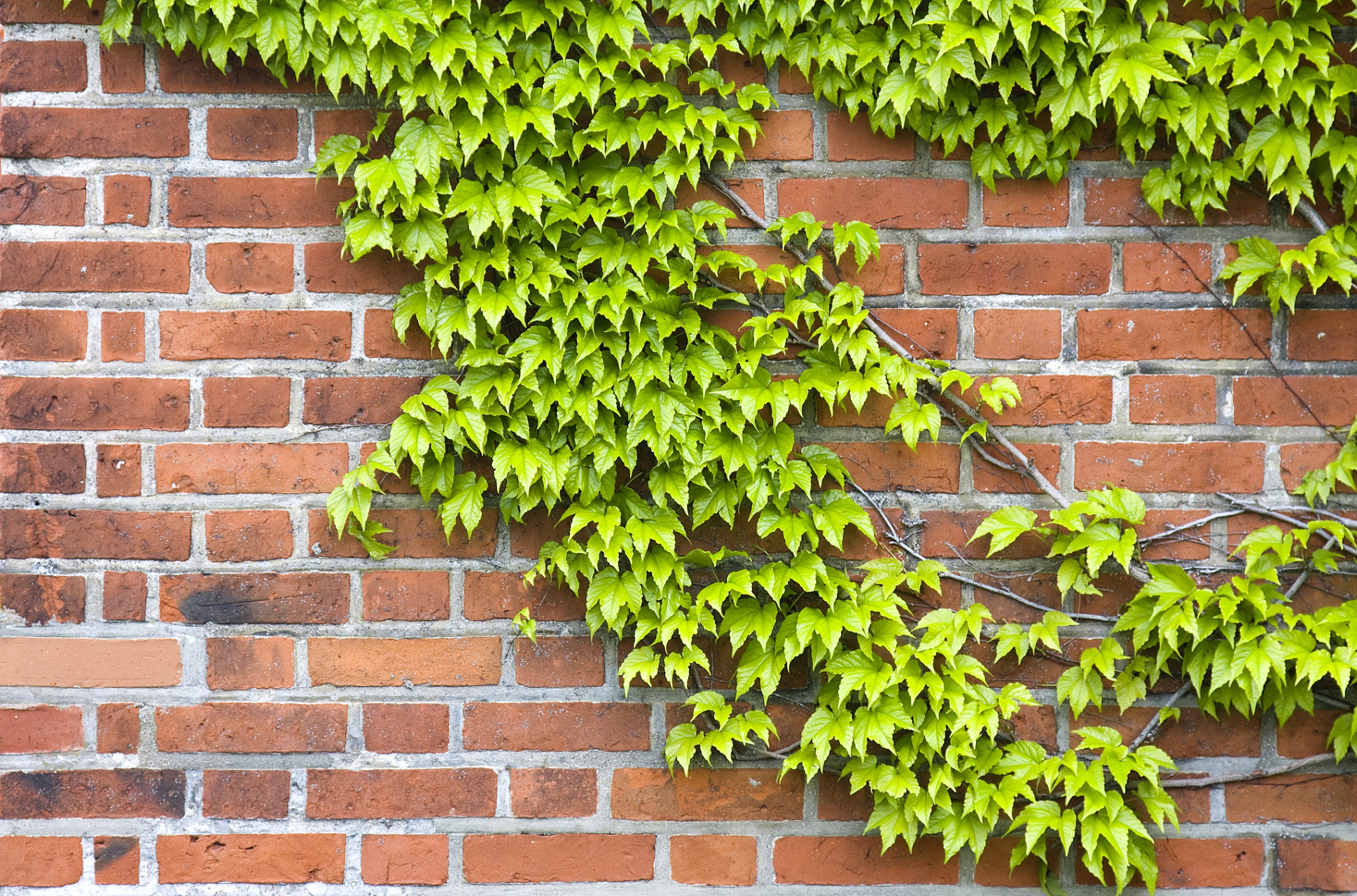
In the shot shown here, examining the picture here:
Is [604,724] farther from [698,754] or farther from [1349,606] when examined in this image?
[1349,606]

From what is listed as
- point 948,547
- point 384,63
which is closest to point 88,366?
point 384,63

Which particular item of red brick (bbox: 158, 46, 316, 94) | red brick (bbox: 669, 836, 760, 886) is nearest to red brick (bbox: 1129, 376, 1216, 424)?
red brick (bbox: 669, 836, 760, 886)

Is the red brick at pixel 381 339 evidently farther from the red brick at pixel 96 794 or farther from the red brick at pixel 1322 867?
the red brick at pixel 1322 867

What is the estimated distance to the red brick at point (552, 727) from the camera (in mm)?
1313

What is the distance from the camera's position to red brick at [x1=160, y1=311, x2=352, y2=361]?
4.23ft

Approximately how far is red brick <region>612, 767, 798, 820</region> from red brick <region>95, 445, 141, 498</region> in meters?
0.89

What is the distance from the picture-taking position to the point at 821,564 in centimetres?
126

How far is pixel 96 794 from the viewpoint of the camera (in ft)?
4.23

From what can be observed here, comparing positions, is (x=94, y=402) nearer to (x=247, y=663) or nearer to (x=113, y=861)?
(x=247, y=663)

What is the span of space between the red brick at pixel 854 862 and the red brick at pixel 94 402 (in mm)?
1176

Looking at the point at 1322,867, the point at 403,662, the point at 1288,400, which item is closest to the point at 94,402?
the point at 403,662

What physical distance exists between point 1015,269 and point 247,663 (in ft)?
4.49

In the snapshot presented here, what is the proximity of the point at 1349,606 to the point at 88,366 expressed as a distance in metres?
1.98

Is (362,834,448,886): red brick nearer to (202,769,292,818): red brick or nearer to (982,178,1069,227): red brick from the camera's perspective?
(202,769,292,818): red brick
